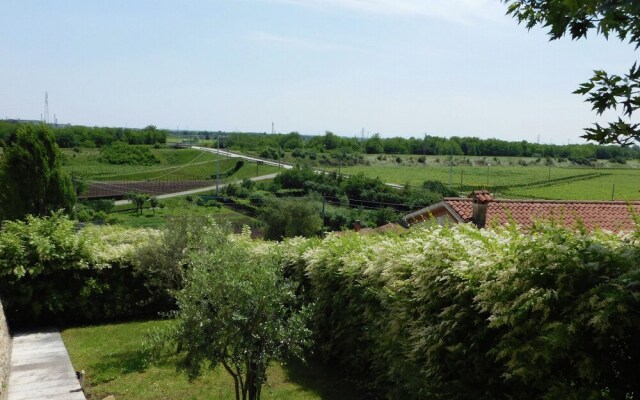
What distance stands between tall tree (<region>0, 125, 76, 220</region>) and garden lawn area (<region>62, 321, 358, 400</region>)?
534 inches

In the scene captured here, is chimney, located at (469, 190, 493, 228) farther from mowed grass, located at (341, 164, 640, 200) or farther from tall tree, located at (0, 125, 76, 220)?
tall tree, located at (0, 125, 76, 220)

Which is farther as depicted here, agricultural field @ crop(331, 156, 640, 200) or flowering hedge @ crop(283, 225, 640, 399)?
agricultural field @ crop(331, 156, 640, 200)

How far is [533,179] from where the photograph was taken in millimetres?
58000

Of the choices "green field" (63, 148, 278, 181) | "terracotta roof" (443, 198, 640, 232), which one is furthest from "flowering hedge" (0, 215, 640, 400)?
"green field" (63, 148, 278, 181)

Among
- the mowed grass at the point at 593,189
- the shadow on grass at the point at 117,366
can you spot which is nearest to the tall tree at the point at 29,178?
the shadow on grass at the point at 117,366

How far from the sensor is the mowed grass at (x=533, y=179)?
41.8 m

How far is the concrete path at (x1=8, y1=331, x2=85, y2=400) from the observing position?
8.90 metres

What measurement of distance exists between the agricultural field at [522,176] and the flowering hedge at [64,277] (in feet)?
76.3

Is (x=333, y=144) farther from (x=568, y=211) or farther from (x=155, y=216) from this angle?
(x=568, y=211)

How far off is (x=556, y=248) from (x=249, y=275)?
3818 millimetres

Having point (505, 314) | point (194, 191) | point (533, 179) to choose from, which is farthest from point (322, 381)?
point (194, 191)

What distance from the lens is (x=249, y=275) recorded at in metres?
6.70

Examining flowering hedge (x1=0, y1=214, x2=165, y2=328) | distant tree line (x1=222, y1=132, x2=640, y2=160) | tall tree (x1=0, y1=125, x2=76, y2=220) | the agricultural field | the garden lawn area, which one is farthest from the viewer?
distant tree line (x1=222, y1=132, x2=640, y2=160)

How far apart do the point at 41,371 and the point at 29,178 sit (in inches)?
630
